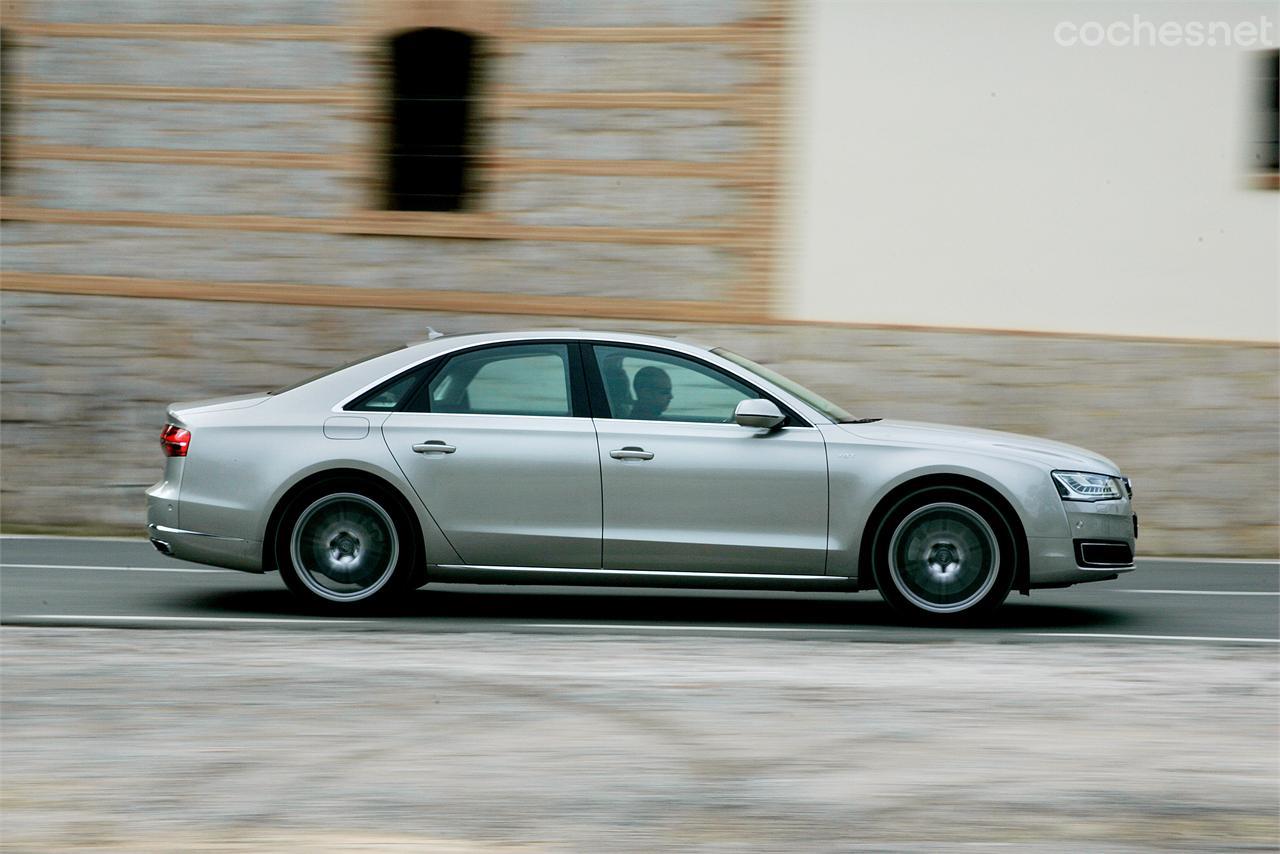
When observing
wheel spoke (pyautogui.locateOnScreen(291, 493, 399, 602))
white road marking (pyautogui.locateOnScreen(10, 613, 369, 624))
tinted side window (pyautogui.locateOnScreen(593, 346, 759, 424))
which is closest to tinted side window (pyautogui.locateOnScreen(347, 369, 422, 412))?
wheel spoke (pyautogui.locateOnScreen(291, 493, 399, 602))

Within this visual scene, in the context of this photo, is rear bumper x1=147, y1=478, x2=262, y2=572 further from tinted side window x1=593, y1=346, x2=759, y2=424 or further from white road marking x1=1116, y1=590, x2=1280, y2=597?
white road marking x1=1116, y1=590, x2=1280, y2=597

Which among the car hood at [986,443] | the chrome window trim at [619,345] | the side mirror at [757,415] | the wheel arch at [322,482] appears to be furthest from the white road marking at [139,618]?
the car hood at [986,443]

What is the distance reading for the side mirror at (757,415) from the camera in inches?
321

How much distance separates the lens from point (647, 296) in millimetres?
14141

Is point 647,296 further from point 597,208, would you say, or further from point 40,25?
point 40,25

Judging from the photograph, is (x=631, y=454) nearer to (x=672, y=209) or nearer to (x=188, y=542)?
(x=188, y=542)

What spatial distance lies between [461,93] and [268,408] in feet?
22.9

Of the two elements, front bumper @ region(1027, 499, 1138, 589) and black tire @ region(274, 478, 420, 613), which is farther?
black tire @ region(274, 478, 420, 613)

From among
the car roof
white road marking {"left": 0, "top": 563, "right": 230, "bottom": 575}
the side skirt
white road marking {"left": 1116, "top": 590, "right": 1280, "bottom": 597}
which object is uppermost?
the car roof

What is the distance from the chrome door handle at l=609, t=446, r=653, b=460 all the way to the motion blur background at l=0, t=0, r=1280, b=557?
231 inches

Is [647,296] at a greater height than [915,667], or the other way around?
[647,296]

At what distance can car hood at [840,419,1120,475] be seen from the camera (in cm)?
823

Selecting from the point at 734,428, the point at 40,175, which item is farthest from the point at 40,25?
the point at 734,428

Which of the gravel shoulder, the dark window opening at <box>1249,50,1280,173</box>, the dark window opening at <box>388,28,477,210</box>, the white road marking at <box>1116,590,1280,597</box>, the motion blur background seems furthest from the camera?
the dark window opening at <box>388,28,477,210</box>
